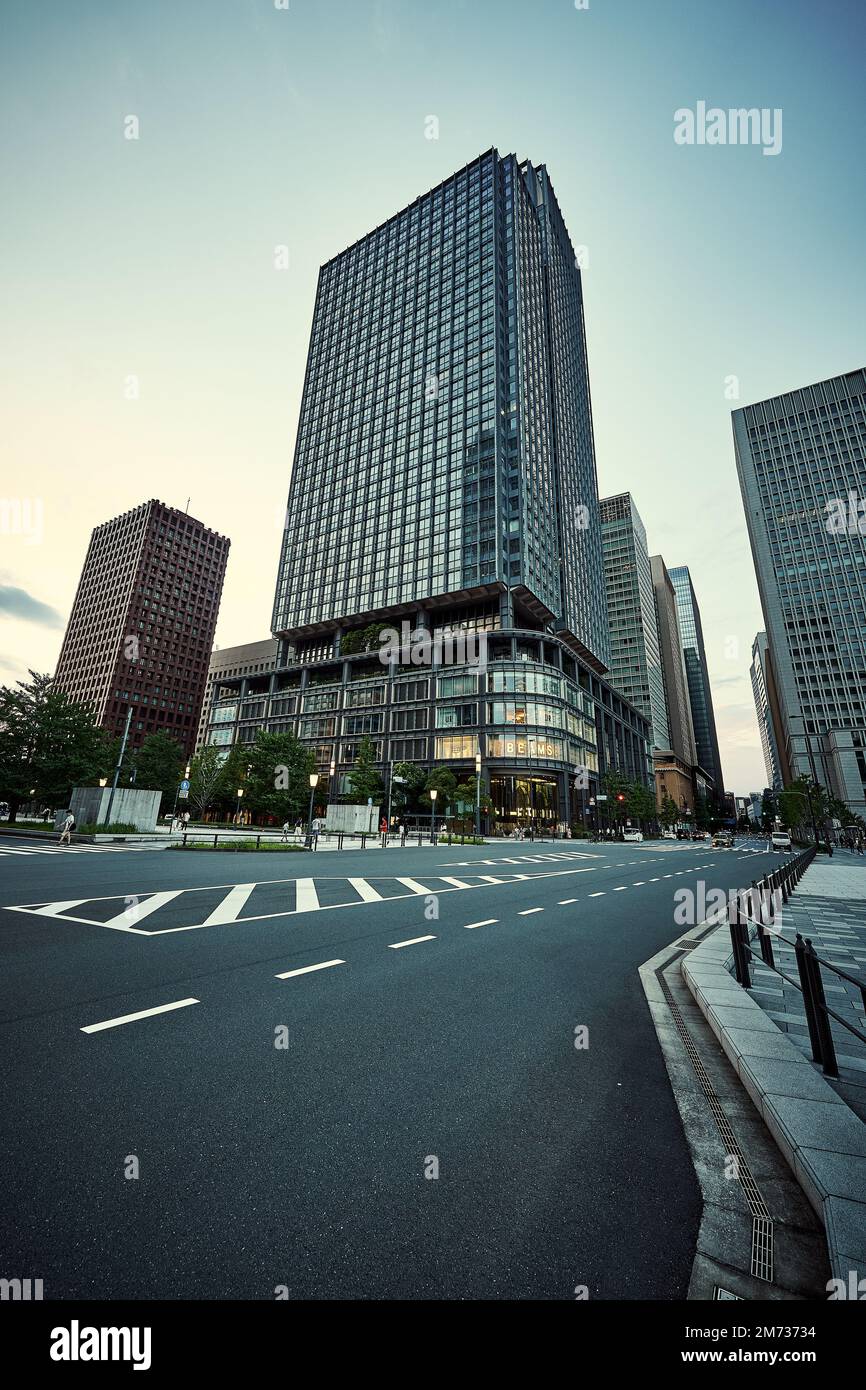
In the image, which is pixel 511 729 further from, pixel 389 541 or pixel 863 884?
pixel 863 884

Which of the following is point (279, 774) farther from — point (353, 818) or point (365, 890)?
point (365, 890)

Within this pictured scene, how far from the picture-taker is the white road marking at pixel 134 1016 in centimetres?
470

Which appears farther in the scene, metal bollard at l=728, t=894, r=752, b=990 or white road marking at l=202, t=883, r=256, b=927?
white road marking at l=202, t=883, r=256, b=927

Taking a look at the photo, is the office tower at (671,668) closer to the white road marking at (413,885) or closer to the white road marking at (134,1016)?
the white road marking at (413,885)

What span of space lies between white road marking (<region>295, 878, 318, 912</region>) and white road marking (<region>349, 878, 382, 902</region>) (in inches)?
43.2

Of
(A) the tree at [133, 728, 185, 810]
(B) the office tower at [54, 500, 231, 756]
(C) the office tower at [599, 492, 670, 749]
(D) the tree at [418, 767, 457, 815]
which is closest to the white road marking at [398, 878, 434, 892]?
(D) the tree at [418, 767, 457, 815]

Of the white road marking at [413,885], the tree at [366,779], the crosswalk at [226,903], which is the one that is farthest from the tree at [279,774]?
the crosswalk at [226,903]

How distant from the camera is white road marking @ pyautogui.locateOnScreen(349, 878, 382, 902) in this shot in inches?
482

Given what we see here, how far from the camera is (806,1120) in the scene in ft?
11.5

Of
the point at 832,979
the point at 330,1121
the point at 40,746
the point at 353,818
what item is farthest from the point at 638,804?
the point at 330,1121

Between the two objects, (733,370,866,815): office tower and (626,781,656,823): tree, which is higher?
(733,370,866,815): office tower

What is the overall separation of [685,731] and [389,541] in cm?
14981

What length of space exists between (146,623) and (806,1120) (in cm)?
15492

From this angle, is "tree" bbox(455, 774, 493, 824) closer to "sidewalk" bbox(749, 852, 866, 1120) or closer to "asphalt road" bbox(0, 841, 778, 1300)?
"sidewalk" bbox(749, 852, 866, 1120)
